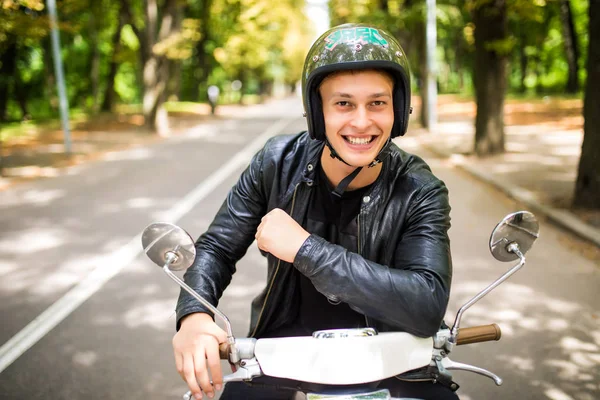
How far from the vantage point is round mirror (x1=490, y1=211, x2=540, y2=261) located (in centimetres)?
173

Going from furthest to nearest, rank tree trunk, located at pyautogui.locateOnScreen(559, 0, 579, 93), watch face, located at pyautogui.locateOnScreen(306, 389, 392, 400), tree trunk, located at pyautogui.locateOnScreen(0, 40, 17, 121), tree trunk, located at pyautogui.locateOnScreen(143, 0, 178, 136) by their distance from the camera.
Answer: tree trunk, located at pyautogui.locateOnScreen(559, 0, 579, 93) → tree trunk, located at pyautogui.locateOnScreen(0, 40, 17, 121) → tree trunk, located at pyautogui.locateOnScreen(143, 0, 178, 136) → watch face, located at pyautogui.locateOnScreen(306, 389, 392, 400)

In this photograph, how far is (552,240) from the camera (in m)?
6.56

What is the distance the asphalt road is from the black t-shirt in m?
1.61

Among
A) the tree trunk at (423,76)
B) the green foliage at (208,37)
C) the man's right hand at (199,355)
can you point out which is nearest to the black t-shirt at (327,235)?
the man's right hand at (199,355)

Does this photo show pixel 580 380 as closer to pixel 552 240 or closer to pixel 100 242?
pixel 552 240

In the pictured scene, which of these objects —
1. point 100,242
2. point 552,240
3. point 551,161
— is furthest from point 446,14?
point 100,242

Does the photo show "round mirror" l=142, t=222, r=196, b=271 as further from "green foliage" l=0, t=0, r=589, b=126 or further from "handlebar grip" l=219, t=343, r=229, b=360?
"green foliage" l=0, t=0, r=589, b=126

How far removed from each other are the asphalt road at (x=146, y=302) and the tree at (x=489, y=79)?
3971 mm

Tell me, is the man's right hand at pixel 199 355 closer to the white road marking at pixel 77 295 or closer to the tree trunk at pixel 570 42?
the white road marking at pixel 77 295

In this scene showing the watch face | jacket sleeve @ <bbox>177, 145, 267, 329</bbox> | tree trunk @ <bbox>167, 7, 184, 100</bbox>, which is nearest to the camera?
the watch face

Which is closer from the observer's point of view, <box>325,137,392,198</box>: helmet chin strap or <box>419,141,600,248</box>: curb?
<box>325,137,392,198</box>: helmet chin strap

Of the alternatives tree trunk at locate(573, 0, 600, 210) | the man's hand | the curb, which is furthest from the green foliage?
the man's hand

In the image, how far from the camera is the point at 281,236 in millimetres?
1773

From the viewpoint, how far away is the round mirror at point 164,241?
1676mm
